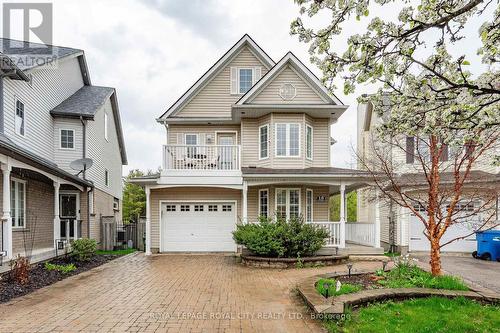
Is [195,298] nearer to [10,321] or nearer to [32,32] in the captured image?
[10,321]

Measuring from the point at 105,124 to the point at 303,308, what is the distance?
680 inches

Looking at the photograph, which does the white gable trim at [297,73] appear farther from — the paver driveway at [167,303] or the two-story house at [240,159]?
the paver driveway at [167,303]

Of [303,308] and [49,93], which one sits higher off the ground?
[49,93]

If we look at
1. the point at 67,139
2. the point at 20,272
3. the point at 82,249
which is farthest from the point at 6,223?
the point at 67,139

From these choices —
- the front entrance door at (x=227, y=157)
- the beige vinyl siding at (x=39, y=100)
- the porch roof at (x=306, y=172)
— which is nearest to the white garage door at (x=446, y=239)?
the porch roof at (x=306, y=172)

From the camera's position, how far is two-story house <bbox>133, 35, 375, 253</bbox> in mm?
14117

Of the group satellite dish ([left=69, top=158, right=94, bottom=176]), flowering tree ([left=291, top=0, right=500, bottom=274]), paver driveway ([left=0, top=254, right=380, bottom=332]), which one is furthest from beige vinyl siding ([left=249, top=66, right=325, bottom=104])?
flowering tree ([left=291, top=0, right=500, bottom=274])

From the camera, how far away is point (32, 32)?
54.7ft

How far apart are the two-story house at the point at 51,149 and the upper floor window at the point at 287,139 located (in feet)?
27.2

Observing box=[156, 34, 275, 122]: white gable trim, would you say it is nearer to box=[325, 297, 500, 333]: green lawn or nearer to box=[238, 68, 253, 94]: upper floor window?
box=[238, 68, 253, 94]: upper floor window

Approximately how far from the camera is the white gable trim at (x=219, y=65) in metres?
15.7

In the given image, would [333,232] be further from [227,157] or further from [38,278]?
[38,278]

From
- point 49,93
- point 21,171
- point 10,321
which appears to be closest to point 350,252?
point 10,321

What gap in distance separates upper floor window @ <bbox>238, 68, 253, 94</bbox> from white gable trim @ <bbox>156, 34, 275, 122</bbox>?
2.51 feet
